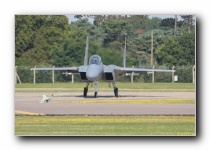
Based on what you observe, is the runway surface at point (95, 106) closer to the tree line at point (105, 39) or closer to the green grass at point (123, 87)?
the green grass at point (123, 87)

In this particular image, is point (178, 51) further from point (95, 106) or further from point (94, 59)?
point (95, 106)

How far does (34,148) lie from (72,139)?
82 cm

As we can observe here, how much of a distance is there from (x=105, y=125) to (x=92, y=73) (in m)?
2.97

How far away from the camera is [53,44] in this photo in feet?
148

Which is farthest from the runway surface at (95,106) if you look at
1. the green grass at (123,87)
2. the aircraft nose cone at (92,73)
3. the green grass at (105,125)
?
the aircraft nose cone at (92,73)

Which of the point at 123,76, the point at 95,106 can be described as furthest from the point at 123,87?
the point at 95,106

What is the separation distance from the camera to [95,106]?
4550 cm

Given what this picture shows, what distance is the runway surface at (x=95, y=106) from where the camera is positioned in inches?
1768

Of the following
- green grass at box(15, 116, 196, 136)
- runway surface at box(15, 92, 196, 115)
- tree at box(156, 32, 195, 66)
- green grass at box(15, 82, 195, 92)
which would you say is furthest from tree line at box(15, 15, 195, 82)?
green grass at box(15, 116, 196, 136)

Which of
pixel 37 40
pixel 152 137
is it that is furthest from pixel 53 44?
pixel 152 137

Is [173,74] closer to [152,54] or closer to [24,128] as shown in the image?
[152,54]

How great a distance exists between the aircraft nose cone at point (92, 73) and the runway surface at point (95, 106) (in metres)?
0.66

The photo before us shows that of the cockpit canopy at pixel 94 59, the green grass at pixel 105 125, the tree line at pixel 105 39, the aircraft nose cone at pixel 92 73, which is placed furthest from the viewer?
the aircraft nose cone at pixel 92 73

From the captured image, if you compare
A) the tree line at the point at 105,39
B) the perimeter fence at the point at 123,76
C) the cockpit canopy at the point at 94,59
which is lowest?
the perimeter fence at the point at 123,76
